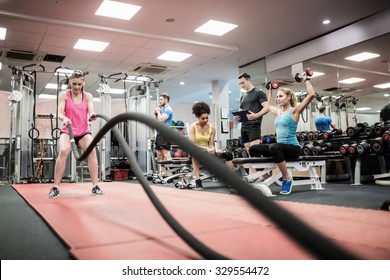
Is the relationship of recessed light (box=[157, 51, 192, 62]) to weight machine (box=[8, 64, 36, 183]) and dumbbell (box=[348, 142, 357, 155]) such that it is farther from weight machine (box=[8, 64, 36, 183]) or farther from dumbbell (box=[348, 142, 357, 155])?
dumbbell (box=[348, 142, 357, 155])

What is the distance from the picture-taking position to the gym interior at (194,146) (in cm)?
130

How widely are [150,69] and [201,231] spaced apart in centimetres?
776

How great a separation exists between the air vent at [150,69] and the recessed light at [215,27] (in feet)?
7.72

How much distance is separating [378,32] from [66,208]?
19.9 ft

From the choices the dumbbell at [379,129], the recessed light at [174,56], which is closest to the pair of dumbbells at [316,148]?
the dumbbell at [379,129]

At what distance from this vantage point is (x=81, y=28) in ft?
20.0

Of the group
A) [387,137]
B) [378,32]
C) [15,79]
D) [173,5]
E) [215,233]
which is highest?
[173,5]

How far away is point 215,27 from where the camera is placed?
21.0 feet

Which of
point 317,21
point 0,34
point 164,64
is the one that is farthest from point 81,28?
point 317,21

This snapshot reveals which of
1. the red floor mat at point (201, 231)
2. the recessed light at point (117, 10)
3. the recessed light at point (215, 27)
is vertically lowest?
the red floor mat at point (201, 231)

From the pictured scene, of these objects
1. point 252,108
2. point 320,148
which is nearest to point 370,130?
point 320,148

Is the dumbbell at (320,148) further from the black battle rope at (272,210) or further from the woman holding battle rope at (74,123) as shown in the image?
the black battle rope at (272,210)

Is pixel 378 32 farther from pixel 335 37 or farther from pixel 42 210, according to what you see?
pixel 42 210

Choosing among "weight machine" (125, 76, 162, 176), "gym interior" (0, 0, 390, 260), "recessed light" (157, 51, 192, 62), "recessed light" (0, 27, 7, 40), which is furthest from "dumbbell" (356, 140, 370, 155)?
"recessed light" (0, 27, 7, 40)
